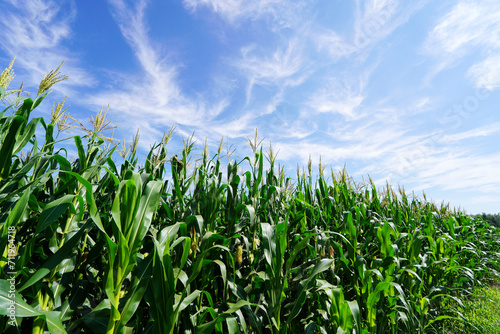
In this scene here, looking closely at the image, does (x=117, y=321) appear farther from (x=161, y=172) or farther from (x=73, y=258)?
(x=161, y=172)

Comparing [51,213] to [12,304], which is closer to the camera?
[12,304]

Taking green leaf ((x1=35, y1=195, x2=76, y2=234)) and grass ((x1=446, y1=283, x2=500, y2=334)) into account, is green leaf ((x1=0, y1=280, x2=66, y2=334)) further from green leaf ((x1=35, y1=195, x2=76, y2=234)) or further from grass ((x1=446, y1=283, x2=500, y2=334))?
grass ((x1=446, y1=283, x2=500, y2=334))

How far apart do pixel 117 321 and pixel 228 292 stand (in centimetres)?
78

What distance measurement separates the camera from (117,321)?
3.62 feet

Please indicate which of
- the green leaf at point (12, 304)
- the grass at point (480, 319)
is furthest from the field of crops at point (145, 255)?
the grass at point (480, 319)

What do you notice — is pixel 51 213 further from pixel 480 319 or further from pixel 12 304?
pixel 480 319

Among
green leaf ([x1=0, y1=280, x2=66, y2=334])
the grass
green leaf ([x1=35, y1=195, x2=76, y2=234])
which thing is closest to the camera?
green leaf ([x1=0, y1=280, x2=66, y2=334])

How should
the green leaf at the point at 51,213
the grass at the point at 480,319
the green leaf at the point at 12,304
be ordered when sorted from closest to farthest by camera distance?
the green leaf at the point at 12,304 < the green leaf at the point at 51,213 < the grass at the point at 480,319

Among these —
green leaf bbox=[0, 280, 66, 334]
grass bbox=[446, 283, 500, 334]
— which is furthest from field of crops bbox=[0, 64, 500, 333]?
grass bbox=[446, 283, 500, 334]

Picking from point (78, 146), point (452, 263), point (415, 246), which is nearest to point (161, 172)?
point (78, 146)

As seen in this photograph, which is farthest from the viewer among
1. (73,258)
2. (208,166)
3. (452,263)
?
(452,263)

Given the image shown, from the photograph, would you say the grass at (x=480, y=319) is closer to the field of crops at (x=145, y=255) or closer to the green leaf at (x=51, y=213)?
the field of crops at (x=145, y=255)

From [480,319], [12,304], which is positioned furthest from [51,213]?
[480,319]

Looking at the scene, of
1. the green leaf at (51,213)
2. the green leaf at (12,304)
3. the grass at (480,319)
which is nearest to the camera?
the green leaf at (12,304)
